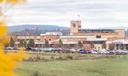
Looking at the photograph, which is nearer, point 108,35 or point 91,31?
point 108,35

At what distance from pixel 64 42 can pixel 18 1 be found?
133780 millimetres

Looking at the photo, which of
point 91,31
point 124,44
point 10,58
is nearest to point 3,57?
point 10,58

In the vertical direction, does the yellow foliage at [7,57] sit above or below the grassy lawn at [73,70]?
above

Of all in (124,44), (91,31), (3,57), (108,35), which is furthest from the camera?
(91,31)

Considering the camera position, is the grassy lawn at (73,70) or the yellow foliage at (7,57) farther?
the grassy lawn at (73,70)

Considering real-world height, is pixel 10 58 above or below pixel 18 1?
below

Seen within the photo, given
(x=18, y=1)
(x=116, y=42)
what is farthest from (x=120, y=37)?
(x=18, y=1)

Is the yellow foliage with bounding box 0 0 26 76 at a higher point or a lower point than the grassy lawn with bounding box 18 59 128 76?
higher

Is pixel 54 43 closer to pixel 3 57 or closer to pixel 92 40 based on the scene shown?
pixel 92 40

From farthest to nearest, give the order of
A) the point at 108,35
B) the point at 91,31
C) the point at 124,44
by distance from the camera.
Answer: the point at 91,31 → the point at 108,35 → the point at 124,44

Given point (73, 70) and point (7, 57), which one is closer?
point (7, 57)

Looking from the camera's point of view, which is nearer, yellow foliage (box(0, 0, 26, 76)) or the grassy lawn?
yellow foliage (box(0, 0, 26, 76))

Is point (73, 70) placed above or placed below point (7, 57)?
below

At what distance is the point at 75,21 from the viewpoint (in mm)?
163000
